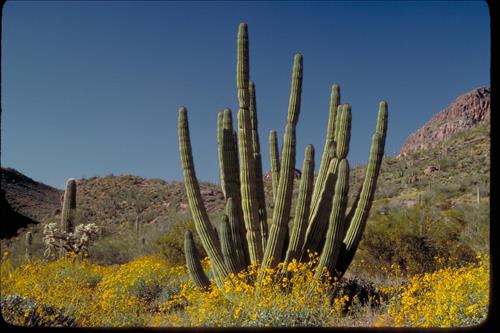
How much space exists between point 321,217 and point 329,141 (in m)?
1.91

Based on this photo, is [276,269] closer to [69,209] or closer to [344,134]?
[344,134]

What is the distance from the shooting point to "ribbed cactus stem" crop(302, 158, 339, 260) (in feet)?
31.1

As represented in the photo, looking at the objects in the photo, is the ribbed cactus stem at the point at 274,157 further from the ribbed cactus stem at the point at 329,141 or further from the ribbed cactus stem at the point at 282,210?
the ribbed cactus stem at the point at 282,210

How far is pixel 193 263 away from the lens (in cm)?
962

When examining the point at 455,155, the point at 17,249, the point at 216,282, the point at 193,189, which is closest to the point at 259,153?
the point at 193,189

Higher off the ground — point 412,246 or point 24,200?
point 24,200

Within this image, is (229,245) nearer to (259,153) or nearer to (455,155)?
(259,153)

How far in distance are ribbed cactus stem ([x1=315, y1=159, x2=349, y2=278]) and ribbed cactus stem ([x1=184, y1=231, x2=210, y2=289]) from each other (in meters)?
2.23

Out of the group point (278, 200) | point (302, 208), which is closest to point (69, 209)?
point (278, 200)

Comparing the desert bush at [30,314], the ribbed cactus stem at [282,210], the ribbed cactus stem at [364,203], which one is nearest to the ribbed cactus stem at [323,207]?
the ribbed cactus stem at [364,203]

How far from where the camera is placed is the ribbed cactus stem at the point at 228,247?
9104 millimetres

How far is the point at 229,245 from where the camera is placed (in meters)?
9.23

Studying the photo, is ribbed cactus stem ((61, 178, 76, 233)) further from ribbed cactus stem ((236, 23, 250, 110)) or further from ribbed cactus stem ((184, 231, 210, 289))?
ribbed cactus stem ((236, 23, 250, 110))
